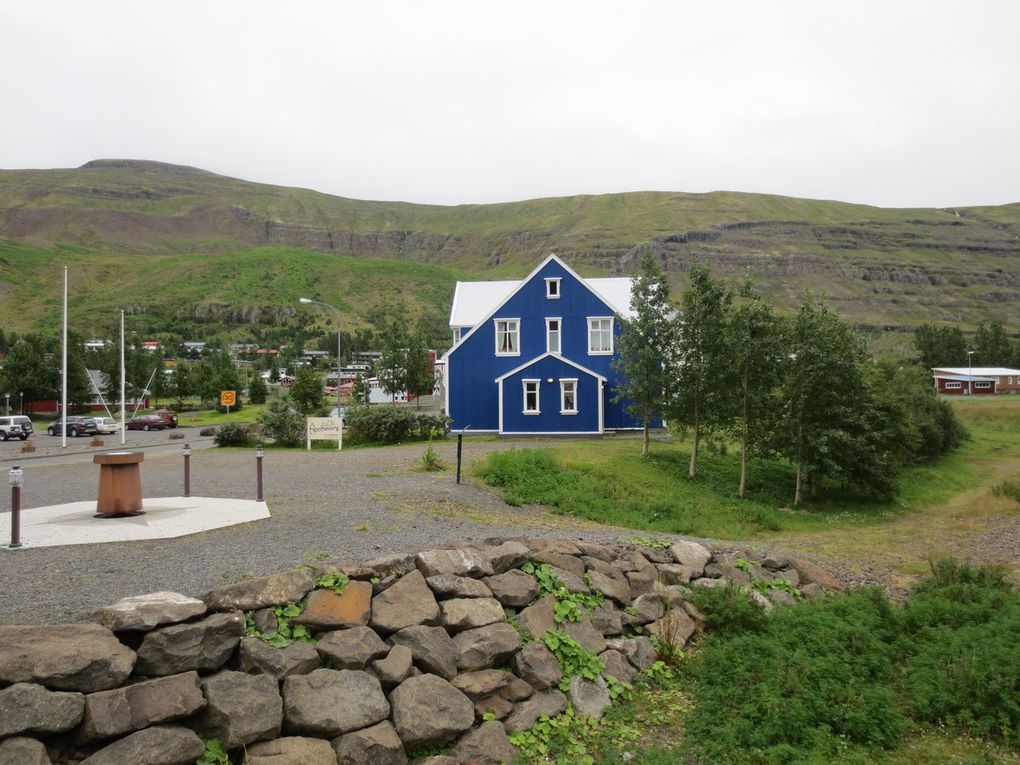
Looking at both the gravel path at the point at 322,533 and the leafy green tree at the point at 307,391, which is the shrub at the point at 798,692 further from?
the leafy green tree at the point at 307,391

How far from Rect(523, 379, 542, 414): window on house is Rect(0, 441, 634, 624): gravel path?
39.4 feet

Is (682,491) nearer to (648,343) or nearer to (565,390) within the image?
(648,343)

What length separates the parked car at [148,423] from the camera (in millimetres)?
61938

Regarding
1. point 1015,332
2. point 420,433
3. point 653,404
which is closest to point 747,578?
point 653,404

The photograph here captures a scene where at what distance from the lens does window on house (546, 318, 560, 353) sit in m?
39.0

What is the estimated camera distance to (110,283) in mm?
188625

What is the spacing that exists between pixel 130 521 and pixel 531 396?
25.6 m

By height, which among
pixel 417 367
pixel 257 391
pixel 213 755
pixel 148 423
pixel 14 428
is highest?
pixel 417 367

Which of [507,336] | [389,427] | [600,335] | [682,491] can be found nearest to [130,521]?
[682,491]

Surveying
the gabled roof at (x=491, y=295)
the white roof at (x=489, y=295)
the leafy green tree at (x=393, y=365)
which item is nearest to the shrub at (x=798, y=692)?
the gabled roof at (x=491, y=295)

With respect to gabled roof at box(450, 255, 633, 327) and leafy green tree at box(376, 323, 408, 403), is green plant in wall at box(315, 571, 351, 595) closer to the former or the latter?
gabled roof at box(450, 255, 633, 327)

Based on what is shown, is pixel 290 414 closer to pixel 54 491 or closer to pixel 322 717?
pixel 54 491

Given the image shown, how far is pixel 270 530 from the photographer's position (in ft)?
38.9

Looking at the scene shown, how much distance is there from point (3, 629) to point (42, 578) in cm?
239
